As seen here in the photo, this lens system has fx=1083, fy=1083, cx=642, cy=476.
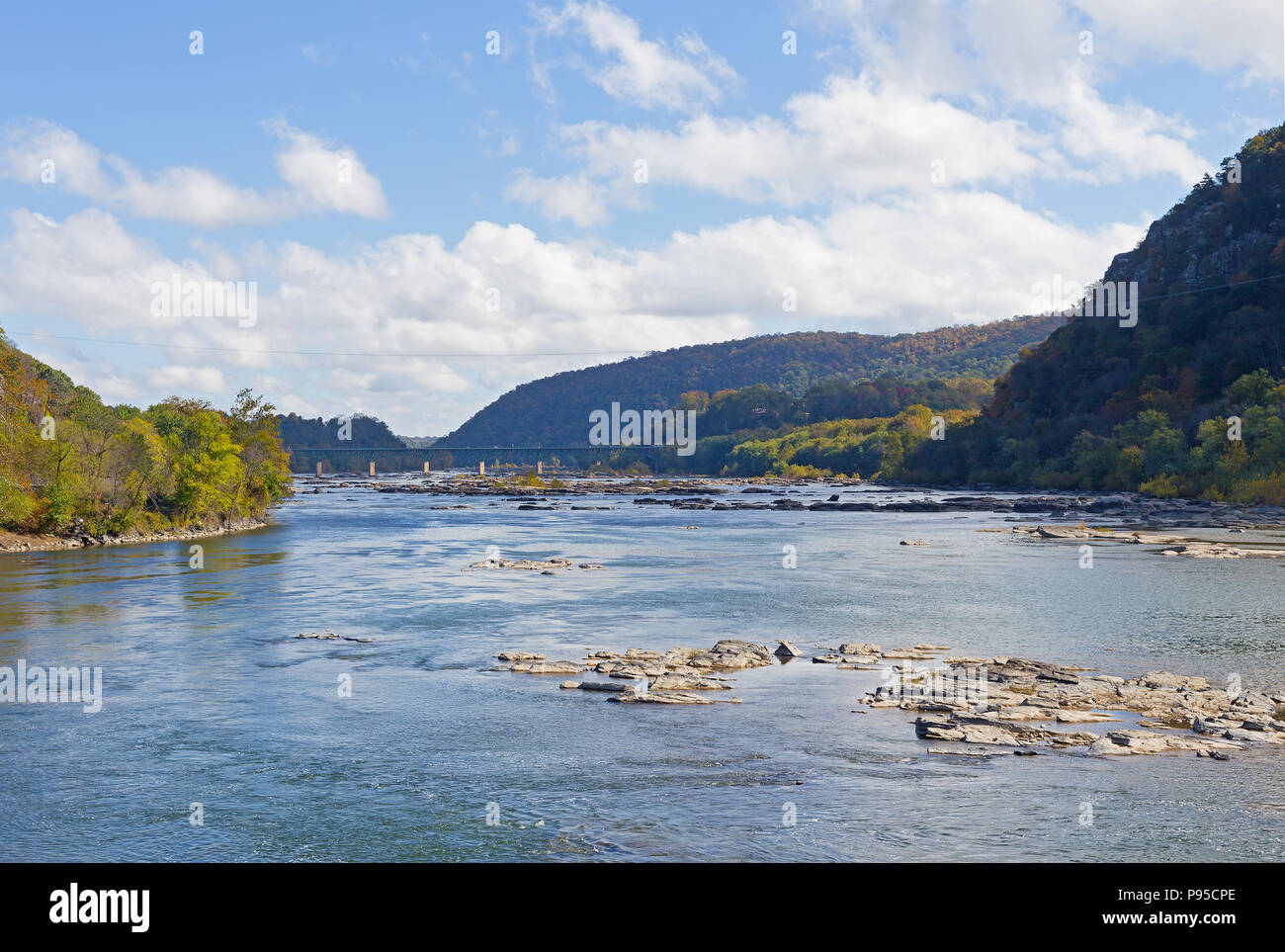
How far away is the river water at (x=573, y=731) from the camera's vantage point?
14555 mm

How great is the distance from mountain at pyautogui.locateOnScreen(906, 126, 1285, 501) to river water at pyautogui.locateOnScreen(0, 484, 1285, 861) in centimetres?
4637

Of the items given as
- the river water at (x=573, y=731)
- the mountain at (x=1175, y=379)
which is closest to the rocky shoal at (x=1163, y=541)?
the river water at (x=573, y=731)

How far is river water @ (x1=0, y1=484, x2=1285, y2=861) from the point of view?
14555 mm

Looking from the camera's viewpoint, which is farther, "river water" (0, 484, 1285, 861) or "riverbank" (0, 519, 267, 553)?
"riverbank" (0, 519, 267, 553)

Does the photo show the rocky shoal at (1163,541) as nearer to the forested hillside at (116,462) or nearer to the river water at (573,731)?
the river water at (573,731)

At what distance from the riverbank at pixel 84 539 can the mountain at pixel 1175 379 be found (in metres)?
73.9

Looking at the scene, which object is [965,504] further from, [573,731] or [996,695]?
[573,731]

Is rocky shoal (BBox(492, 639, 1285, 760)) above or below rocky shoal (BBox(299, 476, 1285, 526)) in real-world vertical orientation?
below

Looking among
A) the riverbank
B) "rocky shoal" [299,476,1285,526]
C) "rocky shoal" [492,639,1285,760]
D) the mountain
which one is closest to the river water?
"rocky shoal" [492,639,1285,760]

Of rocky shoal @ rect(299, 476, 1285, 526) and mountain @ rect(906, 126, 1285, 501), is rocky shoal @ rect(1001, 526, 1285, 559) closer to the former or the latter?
rocky shoal @ rect(299, 476, 1285, 526)

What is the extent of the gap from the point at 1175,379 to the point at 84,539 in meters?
101

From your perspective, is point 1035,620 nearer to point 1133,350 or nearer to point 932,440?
point 1133,350

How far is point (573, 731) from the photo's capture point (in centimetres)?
2006

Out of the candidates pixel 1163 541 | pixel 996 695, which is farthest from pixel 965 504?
pixel 996 695
